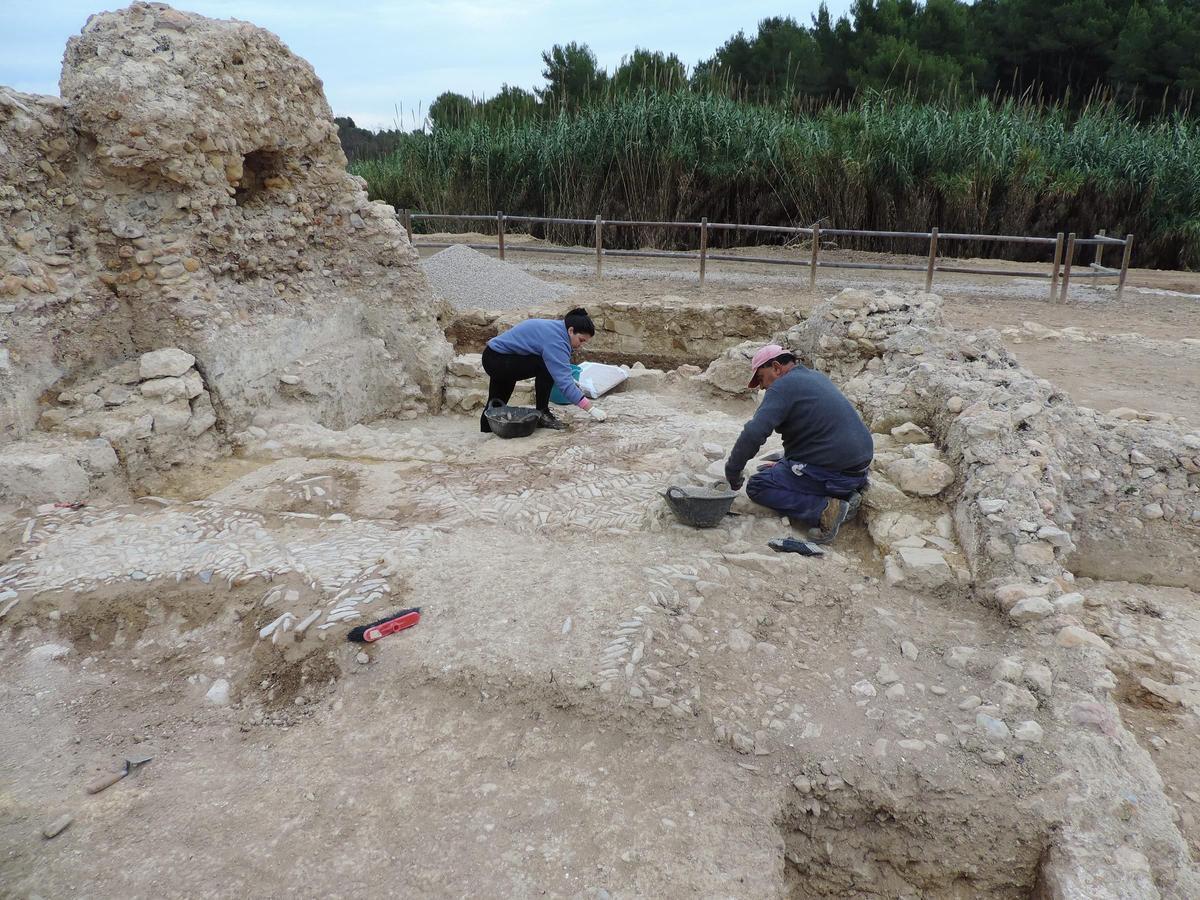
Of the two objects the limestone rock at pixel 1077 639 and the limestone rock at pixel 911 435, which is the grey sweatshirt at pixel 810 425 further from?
the limestone rock at pixel 1077 639

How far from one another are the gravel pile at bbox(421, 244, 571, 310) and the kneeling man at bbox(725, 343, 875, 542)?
23.8 feet

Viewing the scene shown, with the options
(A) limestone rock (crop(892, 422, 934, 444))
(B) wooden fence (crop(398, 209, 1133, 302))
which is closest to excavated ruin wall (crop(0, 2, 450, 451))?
(A) limestone rock (crop(892, 422, 934, 444))

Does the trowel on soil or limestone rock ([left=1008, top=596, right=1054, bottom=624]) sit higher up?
limestone rock ([left=1008, top=596, right=1054, bottom=624])

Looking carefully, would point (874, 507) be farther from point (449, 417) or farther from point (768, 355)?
point (449, 417)

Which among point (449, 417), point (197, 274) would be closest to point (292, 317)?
point (197, 274)

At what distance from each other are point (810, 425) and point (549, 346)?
2549 millimetres

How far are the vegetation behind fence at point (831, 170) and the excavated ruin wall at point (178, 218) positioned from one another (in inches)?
381

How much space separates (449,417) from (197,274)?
258cm

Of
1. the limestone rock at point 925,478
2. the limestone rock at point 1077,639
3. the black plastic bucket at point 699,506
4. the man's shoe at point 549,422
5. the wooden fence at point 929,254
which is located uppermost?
the wooden fence at point 929,254

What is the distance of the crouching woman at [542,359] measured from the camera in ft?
20.5

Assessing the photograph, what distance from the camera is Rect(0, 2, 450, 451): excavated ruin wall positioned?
5051 millimetres

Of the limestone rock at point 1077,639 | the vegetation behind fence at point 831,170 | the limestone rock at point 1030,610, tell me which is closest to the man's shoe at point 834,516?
the limestone rock at point 1030,610

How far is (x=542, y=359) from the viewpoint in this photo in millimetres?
6602

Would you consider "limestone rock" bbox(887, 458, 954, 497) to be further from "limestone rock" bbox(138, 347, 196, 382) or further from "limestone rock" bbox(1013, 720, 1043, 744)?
"limestone rock" bbox(138, 347, 196, 382)
